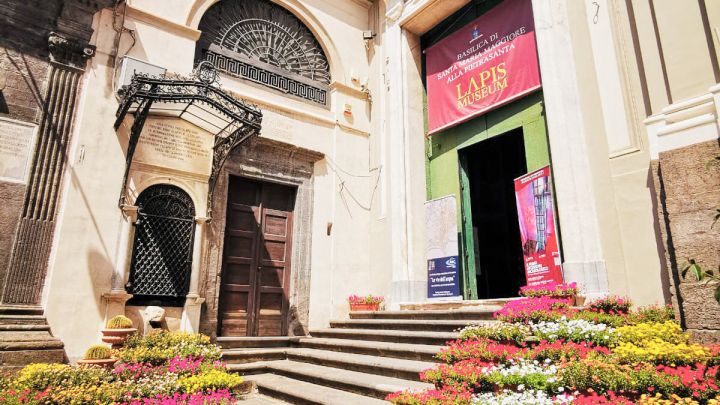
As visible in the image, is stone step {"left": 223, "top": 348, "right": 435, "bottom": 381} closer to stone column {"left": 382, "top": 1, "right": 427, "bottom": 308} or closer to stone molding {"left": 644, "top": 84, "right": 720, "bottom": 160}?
stone column {"left": 382, "top": 1, "right": 427, "bottom": 308}

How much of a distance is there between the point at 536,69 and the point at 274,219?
19.2 feet

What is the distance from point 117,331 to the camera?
20.8 ft

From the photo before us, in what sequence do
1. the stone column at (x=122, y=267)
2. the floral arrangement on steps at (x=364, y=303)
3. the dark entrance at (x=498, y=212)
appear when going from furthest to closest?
1. the dark entrance at (x=498, y=212)
2. the floral arrangement on steps at (x=364, y=303)
3. the stone column at (x=122, y=267)

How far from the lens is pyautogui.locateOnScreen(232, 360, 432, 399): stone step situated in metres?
5.24

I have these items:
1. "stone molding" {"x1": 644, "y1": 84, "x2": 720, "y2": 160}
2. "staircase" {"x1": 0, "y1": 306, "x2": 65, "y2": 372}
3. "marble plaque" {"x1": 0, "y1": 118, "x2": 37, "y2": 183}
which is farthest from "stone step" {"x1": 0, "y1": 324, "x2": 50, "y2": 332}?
"stone molding" {"x1": 644, "y1": 84, "x2": 720, "y2": 160}

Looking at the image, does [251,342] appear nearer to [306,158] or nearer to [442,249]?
[306,158]

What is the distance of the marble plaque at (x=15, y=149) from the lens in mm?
6328

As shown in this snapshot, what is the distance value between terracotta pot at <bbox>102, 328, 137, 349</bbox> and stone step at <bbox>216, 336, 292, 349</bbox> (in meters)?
1.72

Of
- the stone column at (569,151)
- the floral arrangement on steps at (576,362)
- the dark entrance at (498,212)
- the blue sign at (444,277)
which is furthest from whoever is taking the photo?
the dark entrance at (498,212)

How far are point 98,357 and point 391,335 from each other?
416 centimetres

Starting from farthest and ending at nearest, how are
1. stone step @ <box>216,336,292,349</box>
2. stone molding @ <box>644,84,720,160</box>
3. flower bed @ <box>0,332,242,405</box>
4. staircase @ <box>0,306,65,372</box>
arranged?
stone step @ <box>216,336,292,349</box> < staircase @ <box>0,306,65,372</box> < stone molding @ <box>644,84,720,160</box> < flower bed @ <box>0,332,242,405</box>

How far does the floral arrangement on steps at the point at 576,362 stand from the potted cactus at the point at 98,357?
3.96 m

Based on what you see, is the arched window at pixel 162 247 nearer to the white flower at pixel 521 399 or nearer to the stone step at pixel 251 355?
the stone step at pixel 251 355

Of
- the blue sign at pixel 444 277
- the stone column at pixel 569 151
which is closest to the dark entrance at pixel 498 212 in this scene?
the blue sign at pixel 444 277
